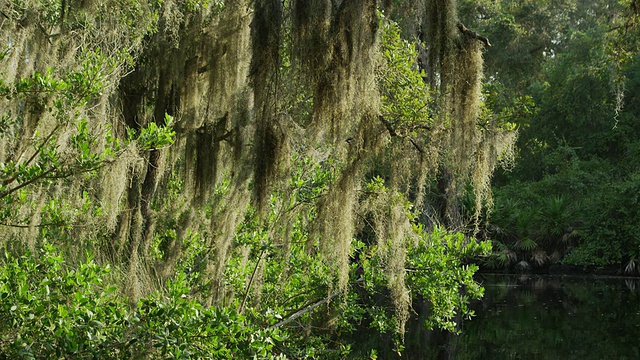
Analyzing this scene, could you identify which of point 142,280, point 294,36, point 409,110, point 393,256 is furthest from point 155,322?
point 409,110

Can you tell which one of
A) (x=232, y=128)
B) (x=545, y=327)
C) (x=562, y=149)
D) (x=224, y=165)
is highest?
(x=562, y=149)

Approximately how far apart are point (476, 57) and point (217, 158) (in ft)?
8.07

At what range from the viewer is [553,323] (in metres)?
12.5

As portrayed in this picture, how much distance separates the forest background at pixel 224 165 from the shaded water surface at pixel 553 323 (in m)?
3.44

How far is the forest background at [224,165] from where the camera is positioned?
15.1 ft

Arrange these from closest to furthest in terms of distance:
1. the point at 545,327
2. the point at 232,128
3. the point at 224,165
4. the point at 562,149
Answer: the point at 232,128 < the point at 224,165 < the point at 545,327 < the point at 562,149

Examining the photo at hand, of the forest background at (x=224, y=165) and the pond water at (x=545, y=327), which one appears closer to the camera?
the forest background at (x=224, y=165)

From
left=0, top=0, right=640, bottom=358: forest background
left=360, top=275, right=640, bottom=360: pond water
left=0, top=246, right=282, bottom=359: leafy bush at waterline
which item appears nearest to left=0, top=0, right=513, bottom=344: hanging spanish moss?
left=0, top=0, right=640, bottom=358: forest background

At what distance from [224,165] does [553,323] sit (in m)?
7.89

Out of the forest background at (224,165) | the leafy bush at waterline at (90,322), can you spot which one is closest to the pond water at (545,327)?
the forest background at (224,165)

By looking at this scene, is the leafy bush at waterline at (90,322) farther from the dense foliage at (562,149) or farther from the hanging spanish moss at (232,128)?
the dense foliage at (562,149)

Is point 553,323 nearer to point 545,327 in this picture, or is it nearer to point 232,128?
point 545,327

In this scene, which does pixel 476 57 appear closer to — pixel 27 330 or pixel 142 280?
pixel 142 280

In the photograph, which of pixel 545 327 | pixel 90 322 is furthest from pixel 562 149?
pixel 90 322
